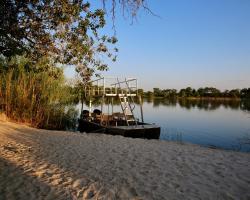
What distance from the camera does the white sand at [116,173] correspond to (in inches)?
257

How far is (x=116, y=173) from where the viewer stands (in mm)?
8094

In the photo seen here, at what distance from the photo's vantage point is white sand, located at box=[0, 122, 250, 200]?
6.54m

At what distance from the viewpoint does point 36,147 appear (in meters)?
11.6

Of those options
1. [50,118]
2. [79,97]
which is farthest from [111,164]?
[79,97]

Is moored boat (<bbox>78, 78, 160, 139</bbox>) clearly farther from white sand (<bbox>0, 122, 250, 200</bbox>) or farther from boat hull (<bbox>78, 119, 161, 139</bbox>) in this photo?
white sand (<bbox>0, 122, 250, 200</bbox>)

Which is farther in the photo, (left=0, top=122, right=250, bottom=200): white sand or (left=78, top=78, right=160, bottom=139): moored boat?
(left=78, top=78, right=160, bottom=139): moored boat

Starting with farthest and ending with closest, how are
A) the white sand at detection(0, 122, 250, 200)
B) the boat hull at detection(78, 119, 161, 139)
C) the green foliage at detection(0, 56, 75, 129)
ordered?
the green foliage at detection(0, 56, 75, 129), the boat hull at detection(78, 119, 161, 139), the white sand at detection(0, 122, 250, 200)

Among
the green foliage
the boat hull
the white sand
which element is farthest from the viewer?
the green foliage

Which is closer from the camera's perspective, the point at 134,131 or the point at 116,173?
the point at 116,173

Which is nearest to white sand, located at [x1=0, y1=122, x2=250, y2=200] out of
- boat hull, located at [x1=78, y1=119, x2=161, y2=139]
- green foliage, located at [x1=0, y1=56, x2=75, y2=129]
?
boat hull, located at [x1=78, y1=119, x2=161, y2=139]

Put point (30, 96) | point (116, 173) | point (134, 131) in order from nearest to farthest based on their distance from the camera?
1. point (116, 173)
2. point (134, 131)
3. point (30, 96)

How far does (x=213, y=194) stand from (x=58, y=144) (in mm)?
7657

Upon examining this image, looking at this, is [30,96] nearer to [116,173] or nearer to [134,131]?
[134,131]

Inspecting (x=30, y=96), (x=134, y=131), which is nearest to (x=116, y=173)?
(x=134, y=131)
